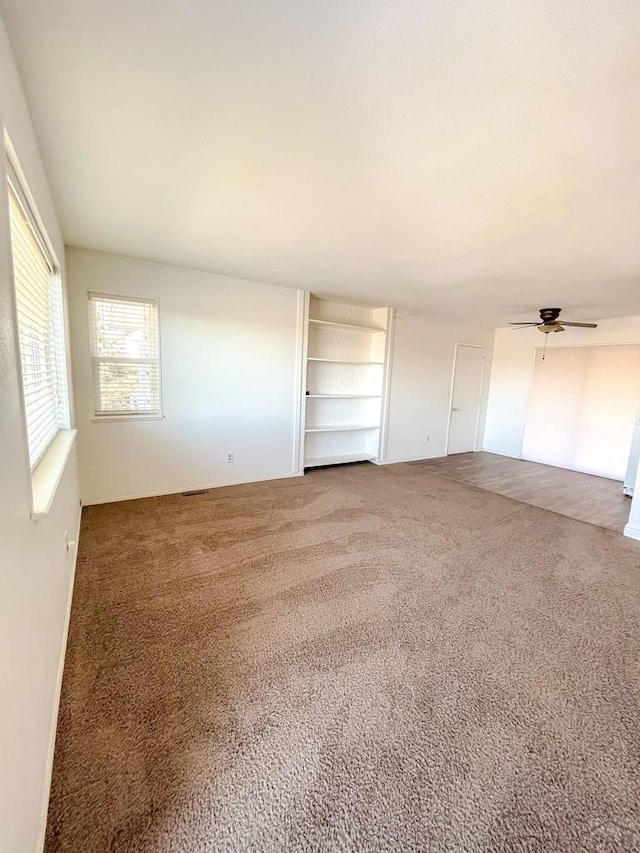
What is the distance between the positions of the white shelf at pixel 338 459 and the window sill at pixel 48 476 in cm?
317

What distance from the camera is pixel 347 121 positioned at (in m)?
1.46

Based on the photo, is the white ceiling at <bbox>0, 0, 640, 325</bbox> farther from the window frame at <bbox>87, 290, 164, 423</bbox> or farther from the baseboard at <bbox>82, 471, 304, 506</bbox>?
the baseboard at <bbox>82, 471, 304, 506</bbox>

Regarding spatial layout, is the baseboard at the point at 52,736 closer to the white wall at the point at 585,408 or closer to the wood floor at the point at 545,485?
the wood floor at the point at 545,485

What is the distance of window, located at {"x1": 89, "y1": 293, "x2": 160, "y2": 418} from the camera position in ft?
11.5

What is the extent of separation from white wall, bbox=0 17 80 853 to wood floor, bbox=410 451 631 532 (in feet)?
15.0

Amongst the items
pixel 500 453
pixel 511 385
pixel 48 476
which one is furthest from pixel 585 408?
pixel 48 476

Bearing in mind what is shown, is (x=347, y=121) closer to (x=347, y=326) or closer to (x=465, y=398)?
(x=347, y=326)

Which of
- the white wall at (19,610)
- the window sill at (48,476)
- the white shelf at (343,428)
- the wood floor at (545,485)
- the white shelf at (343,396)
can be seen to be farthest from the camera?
the white shelf at (343,428)

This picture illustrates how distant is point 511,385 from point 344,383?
3.38 meters

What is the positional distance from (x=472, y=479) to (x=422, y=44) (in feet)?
16.1

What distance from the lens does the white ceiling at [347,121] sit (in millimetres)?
1076

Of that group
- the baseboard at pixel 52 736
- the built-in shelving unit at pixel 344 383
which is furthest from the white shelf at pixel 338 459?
the baseboard at pixel 52 736

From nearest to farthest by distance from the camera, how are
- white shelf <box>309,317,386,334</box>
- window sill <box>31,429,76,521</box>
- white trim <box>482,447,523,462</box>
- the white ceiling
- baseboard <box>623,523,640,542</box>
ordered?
the white ceiling < window sill <box>31,429,76,521</box> < baseboard <box>623,523,640,542</box> < white shelf <box>309,317,386,334</box> < white trim <box>482,447,523,462</box>

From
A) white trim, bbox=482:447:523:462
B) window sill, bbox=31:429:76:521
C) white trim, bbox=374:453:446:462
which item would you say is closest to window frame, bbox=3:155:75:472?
window sill, bbox=31:429:76:521
